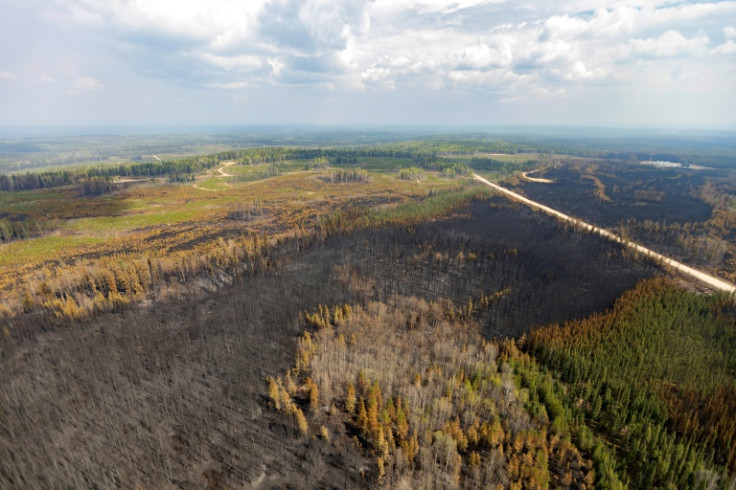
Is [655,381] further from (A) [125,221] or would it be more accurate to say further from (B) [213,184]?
(B) [213,184]

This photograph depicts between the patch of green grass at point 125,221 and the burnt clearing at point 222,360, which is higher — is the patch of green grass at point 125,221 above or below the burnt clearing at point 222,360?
above

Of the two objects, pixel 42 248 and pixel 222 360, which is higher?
pixel 42 248

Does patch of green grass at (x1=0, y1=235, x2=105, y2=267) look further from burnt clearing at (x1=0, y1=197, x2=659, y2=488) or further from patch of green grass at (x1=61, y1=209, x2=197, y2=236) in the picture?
burnt clearing at (x1=0, y1=197, x2=659, y2=488)

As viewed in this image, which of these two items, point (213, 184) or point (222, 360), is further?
point (213, 184)

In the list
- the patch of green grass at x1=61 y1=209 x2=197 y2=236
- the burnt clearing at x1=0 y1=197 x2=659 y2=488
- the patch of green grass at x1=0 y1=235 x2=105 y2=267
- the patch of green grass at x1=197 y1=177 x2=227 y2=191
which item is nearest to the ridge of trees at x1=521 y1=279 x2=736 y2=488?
the burnt clearing at x1=0 y1=197 x2=659 y2=488

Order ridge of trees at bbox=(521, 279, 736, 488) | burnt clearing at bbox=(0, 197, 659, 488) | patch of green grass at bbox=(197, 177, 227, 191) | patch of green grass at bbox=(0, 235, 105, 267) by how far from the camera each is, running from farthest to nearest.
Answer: patch of green grass at bbox=(197, 177, 227, 191) < patch of green grass at bbox=(0, 235, 105, 267) < burnt clearing at bbox=(0, 197, 659, 488) < ridge of trees at bbox=(521, 279, 736, 488)

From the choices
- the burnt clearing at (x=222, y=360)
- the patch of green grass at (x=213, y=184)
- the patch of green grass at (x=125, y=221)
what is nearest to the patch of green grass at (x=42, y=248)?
the patch of green grass at (x=125, y=221)

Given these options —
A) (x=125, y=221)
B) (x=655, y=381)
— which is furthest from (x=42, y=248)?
(x=655, y=381)

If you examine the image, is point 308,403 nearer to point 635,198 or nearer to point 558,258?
point 558,258

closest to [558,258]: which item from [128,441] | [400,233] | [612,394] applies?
[400,233]

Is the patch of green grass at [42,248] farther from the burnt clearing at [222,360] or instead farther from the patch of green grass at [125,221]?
the burnt clearing at [222,360]

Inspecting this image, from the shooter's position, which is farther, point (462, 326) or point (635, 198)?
point (635, 198)
